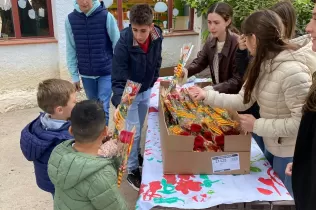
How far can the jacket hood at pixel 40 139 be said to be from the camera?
6.39 ft

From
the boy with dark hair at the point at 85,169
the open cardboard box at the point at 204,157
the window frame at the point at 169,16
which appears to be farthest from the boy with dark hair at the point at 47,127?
the window frame at the point at 169,16

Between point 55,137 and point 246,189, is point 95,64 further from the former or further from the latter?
point 246,189

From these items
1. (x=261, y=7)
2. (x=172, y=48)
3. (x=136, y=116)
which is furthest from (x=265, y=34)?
(x=172, y=48)

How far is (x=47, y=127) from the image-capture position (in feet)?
6.64

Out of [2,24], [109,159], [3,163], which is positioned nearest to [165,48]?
[2,24]

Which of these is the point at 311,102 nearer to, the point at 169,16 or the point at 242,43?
the point at 242,43

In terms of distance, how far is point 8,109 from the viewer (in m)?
5.07

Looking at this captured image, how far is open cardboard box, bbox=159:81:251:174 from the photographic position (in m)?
1.92

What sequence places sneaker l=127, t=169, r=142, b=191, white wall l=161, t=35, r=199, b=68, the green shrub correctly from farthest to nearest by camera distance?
white wall l=161, t=35, r=199, b=68 → the green shrub → sneaker l=127, t=169, r=142, b=191

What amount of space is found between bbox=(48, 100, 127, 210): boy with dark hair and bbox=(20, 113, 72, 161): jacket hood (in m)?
0.34

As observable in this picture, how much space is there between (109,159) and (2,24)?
416 centimetres

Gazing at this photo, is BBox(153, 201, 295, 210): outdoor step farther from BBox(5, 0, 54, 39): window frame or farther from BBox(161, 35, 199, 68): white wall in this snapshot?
BBox(161, 35, 199, 68): white wall

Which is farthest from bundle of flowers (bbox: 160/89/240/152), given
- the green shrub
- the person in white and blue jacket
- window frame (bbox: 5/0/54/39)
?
window frame (bbox: 5/0/54/39)

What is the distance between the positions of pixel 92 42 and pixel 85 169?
84.9 inches
